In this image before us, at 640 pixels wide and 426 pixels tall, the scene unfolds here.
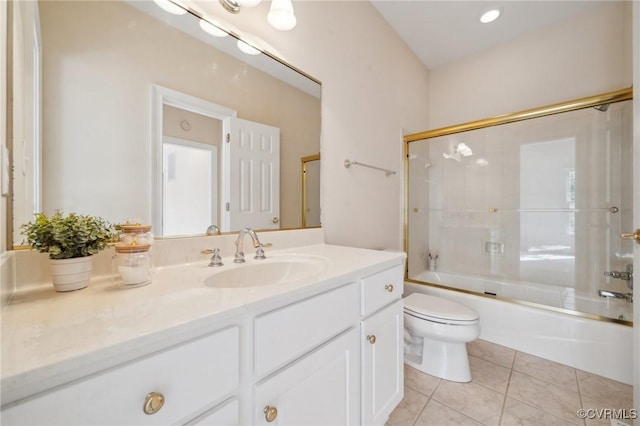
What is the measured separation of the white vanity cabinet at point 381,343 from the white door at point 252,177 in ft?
1.97

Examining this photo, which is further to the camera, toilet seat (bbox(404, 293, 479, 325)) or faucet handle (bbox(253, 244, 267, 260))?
toilet seat (bbox(404, 293, 479, 325))

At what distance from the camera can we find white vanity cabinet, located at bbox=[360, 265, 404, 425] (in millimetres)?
951

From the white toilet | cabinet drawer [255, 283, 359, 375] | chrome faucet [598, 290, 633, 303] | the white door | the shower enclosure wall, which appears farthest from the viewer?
the shower enclosure wall

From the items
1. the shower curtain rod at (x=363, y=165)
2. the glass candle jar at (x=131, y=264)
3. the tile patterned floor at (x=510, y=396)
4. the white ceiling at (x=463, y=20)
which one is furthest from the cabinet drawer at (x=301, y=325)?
Result: the white ceiling at (x=463, y=20)

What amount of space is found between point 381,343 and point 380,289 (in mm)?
227

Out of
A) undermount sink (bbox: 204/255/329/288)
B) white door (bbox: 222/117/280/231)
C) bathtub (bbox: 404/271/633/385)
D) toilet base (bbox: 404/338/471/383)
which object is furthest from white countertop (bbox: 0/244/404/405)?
bathtub (bbox: 404/271/633/385)

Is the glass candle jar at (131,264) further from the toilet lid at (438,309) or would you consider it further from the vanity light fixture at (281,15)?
the toilet lid at (438,309)

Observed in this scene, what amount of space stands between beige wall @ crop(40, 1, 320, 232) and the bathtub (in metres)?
2.19

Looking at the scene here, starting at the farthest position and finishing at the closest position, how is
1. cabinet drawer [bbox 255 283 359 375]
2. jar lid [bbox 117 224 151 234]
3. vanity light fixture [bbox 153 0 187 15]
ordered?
vanity light fixture [bbox 153 0 187 15] → jar lid [bbox 117 224 151 234] → cabinet drawer [bbox 255 283 359 375]

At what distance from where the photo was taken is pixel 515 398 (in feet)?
4.41

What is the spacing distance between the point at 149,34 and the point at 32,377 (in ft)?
3.47

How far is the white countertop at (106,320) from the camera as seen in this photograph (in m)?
0.35

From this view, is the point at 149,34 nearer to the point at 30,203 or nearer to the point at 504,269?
the point at 30,203

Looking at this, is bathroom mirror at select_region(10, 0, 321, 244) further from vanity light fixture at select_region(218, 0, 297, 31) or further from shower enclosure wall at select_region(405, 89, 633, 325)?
shower enclosure wall at select_region(405, 89, 633, 325)
